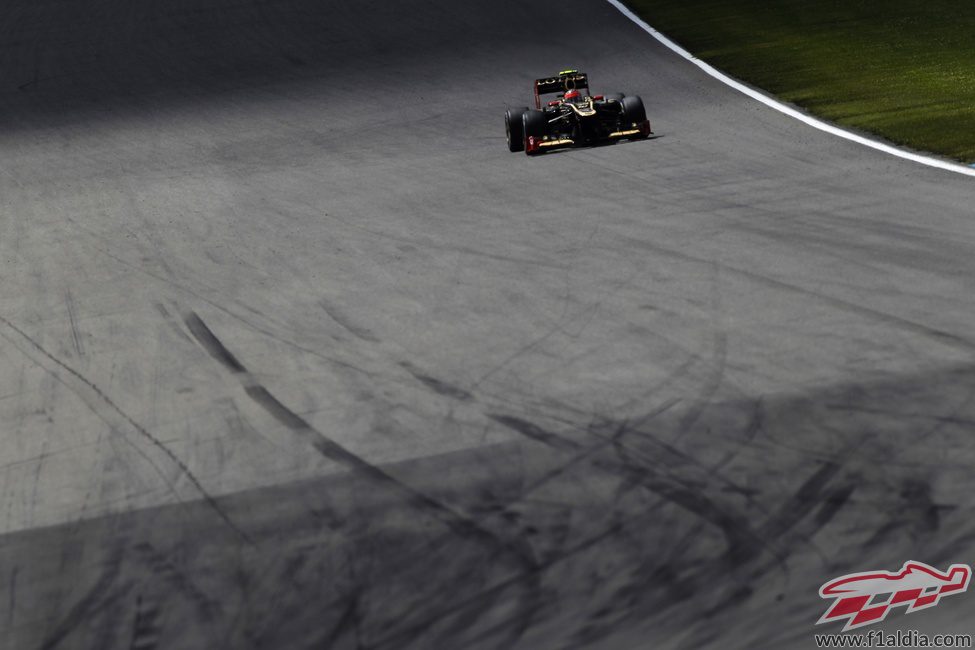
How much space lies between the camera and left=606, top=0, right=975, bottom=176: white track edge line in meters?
11.9

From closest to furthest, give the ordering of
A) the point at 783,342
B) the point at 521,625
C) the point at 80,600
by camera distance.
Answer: the point at 521,625 < the point at 80,600 < the point at 783,342

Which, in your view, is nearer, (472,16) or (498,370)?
(498,370)

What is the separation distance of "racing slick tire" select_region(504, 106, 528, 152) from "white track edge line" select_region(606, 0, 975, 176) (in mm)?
3455

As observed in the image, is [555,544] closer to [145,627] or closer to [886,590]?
[886,590]

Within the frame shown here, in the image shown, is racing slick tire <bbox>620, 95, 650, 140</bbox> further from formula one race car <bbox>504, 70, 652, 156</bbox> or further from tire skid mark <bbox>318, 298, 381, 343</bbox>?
tire skid mark <bbox>318, 298, 381, 343</bbox>

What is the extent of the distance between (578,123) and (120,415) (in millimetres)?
8842

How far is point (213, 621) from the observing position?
4836mm

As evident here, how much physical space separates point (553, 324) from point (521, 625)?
3.79 meters

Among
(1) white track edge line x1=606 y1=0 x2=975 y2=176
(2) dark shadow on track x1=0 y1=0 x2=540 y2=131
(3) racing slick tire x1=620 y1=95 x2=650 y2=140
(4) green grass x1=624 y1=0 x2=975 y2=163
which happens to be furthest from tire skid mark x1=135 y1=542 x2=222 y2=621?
(2) dark shadow on track x1=0 y1=0 x2=540 y2=131

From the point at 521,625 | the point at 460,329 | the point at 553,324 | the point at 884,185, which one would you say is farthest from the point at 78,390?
the point at 884,185

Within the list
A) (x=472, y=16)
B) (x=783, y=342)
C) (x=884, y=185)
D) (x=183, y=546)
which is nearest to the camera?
(x=183, y=546)

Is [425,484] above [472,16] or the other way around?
the other way around

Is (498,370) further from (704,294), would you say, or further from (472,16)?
(472,16)

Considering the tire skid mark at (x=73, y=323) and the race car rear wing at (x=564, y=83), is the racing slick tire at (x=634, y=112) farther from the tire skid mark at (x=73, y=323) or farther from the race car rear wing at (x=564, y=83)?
the tire skid mark at (x=73, y=323)
